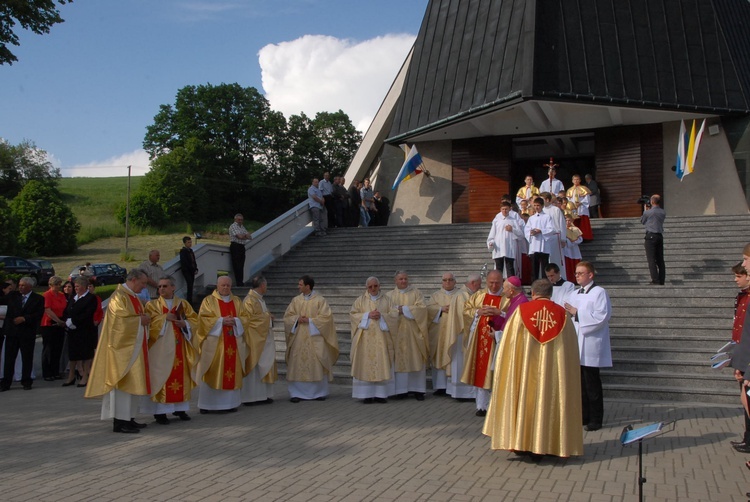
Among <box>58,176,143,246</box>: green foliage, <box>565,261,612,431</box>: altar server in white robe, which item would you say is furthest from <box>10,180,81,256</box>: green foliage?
<box>565,261,612,431</box>: altar server in white robe

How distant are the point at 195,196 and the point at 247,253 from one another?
39.2 meters

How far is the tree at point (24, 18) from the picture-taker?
663 inches

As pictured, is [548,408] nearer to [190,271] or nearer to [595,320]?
[595,320]

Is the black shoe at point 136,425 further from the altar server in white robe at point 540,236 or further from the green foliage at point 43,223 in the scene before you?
the green foliage at point 43,223

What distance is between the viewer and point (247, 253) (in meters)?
16.9

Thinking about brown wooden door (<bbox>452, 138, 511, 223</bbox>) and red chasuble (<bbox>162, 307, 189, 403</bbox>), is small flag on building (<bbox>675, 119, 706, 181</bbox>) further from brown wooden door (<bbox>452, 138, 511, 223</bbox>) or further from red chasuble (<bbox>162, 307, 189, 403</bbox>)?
red chasuble (<bbox>162, 307, 189, 403</bbox>)

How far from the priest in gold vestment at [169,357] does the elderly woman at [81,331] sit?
142 inches

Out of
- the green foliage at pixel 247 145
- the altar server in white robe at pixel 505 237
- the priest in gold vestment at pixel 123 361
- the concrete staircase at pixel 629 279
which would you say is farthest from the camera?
the green foliage at pixel 247 145

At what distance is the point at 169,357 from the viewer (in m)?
8.82

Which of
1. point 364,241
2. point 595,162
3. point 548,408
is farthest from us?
point 595,162

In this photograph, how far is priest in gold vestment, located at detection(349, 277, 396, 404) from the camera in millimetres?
10062

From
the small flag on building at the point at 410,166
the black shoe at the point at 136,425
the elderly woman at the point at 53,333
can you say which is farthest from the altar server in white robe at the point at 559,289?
the small flag on building at the point at 410,166

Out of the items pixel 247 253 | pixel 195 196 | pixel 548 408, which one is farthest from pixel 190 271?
pixel 195 196

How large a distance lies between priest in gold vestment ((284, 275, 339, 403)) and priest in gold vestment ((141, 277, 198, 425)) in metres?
1.63
